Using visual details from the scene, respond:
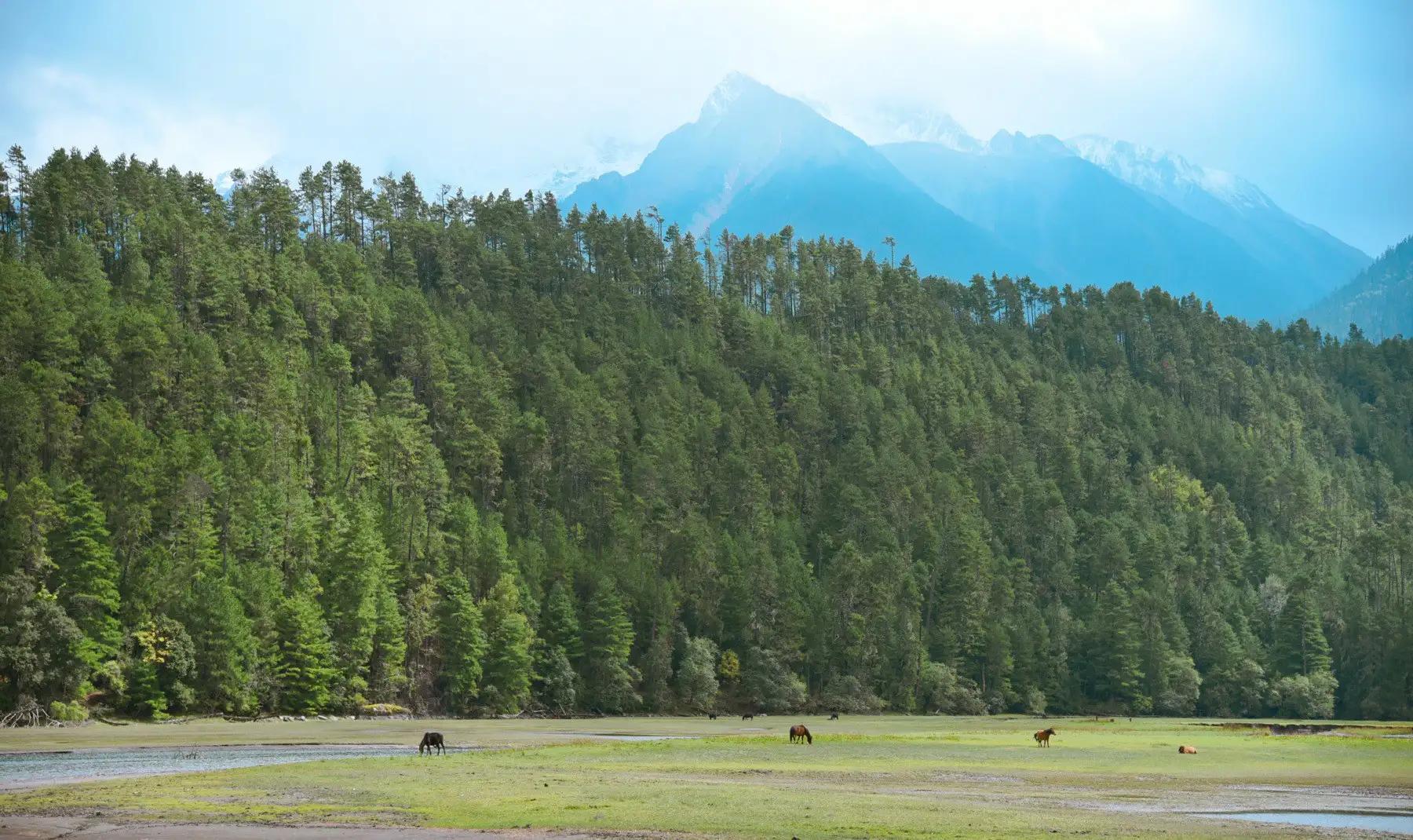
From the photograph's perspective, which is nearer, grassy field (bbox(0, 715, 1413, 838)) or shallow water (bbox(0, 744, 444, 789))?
grassy field (bbox(0, 715, 1413, 838))

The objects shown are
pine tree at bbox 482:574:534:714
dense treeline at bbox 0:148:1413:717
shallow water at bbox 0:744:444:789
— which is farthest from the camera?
pine tree at bbox 482:574:534:714

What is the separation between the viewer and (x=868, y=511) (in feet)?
640

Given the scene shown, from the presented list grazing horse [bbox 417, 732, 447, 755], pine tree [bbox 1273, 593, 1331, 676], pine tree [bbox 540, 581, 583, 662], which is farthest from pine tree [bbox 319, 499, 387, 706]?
pine tree [bbox 1273, 593, 1331, 676]

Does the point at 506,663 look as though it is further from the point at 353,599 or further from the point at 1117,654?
the point at 1117,654

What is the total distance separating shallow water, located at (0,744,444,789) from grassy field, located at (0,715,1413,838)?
3641mm

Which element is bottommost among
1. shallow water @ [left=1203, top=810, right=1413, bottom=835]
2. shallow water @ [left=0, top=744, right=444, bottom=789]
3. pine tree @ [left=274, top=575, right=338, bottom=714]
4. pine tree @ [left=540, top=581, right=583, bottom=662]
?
shallow water @ [left=0, top=744, right=444, bottom=789]

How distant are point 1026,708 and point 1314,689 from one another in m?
39.2

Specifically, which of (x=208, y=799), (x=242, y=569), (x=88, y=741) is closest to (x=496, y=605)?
(x=242, y=569)

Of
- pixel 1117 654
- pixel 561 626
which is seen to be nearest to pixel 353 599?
pixel 561 626

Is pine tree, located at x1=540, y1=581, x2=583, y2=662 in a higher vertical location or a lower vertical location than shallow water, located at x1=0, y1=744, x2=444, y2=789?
higher

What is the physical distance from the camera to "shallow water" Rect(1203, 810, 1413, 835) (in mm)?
39062

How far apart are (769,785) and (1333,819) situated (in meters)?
20.5

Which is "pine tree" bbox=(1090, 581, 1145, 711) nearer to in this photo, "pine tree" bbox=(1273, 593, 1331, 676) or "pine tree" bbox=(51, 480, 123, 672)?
"pine tree" bbox=(1273, 593, 1331, 676)

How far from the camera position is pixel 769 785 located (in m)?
50.4
